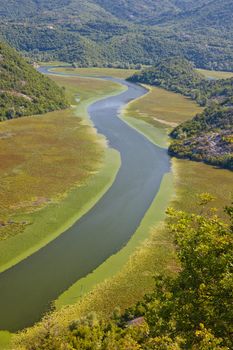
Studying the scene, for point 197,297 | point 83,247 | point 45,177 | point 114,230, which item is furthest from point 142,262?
point 45,177

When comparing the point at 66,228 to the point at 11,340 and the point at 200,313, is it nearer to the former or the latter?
the point at 11,340

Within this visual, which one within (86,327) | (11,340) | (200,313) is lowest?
(11,340)

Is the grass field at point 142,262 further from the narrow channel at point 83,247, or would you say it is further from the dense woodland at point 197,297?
the dense woodland at point 197,297

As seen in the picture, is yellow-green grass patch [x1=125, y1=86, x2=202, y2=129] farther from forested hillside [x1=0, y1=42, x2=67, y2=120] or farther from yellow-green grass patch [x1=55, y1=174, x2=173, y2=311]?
yellow-green grass patch [x1=55, y1=174, x2=173, y2=311]

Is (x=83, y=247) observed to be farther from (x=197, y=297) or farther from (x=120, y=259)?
(x=197, y=297)

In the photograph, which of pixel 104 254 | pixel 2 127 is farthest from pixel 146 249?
pixel 2 127
